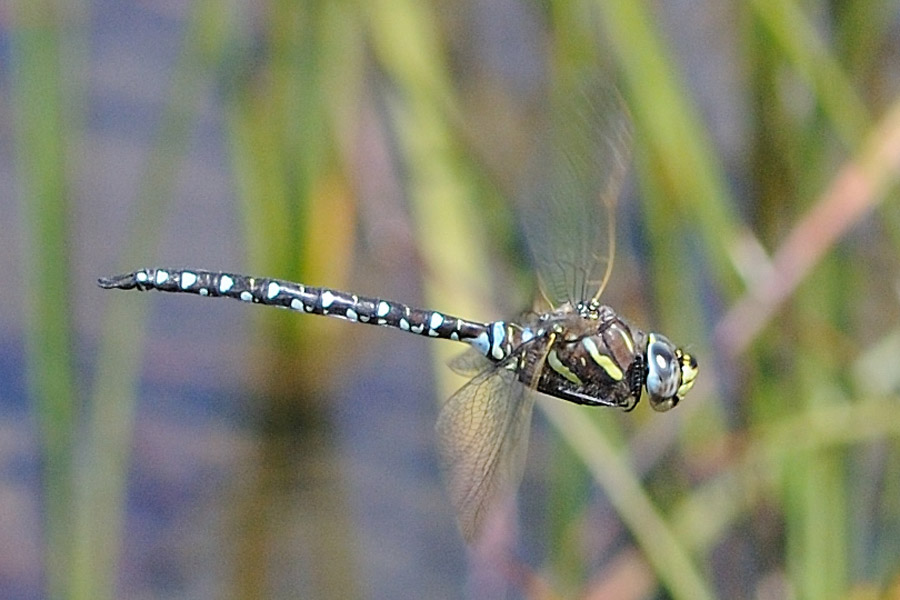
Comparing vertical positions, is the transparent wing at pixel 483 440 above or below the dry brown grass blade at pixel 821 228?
below

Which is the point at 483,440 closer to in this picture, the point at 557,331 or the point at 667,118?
the point at 557,331

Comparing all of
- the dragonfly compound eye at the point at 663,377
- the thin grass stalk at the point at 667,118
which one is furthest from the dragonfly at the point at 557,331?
the thin grass stalk at the point at 667,118

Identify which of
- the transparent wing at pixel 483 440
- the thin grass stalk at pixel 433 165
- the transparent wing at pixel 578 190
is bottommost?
the transparent wing at pixel 483 440

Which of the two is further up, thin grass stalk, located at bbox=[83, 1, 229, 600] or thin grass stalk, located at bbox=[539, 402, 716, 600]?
thin grass stalk, located at bbox=[83, 1, 229, 600]

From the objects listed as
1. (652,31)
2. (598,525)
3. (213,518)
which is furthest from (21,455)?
(652,31)

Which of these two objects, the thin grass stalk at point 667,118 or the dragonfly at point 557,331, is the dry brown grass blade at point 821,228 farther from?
the dragonfly at point 557,331

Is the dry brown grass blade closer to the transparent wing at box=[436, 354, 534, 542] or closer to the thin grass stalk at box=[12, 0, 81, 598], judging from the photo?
the transparent wing at box=[436, 354, 534, 542]

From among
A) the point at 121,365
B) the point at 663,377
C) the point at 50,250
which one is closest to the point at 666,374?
the point at 663,377

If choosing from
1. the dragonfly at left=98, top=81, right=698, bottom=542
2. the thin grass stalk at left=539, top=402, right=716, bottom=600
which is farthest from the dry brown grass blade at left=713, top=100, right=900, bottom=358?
the dragonfly at left=98, top=81, right=698, bottom=542
